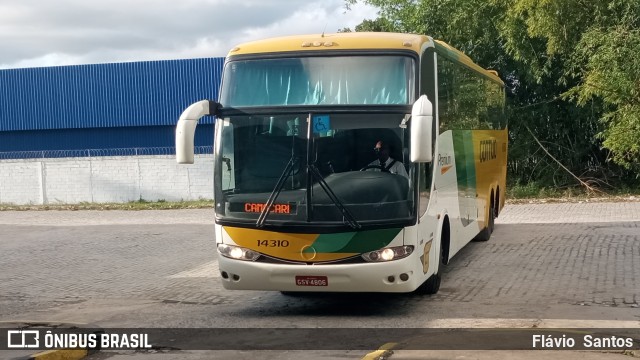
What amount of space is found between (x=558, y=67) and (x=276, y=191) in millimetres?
18969

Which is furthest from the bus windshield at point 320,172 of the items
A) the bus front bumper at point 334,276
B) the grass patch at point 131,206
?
the grass patch at point 131,206

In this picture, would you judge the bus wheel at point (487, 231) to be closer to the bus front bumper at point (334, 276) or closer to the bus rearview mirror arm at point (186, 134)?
the bus front bumper at point (334, 276)

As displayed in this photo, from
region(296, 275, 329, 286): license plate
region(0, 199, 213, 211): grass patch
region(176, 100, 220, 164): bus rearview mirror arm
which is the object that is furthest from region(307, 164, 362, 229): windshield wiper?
region(0, 199, 213, 211): grass patch

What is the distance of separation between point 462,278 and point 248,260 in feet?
13.6

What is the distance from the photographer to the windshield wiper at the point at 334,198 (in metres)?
9.86

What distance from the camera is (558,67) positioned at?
27.0 m

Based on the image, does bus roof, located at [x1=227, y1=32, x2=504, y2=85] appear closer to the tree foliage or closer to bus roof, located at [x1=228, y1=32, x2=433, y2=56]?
bus roof, located at [x1=228, y1=32, x2=433, y2=56]

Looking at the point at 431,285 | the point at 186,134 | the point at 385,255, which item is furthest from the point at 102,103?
the point at 385,255

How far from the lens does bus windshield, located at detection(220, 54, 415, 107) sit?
10.3 m

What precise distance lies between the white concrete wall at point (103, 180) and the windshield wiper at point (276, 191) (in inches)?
846

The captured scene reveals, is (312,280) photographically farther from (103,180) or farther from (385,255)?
(103,180)

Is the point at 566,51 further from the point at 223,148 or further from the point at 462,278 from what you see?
the point at 223,148

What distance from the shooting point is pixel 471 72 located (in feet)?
50.1

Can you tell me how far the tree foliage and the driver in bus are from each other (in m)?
15.1
